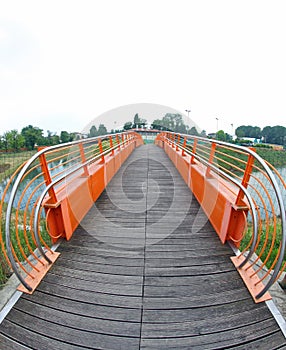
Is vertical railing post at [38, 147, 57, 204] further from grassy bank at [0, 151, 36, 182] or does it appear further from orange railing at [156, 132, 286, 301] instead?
grassy bank at [0, 151, 36, 182]

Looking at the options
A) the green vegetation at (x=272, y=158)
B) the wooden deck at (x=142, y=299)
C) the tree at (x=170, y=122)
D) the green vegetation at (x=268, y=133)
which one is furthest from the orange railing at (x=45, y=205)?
the green vegetation at (x=268, y=133)

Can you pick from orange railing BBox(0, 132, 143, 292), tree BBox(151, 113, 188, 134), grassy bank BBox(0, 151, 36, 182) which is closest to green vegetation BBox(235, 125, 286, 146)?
tree BBox(151, 113, 188, 134)

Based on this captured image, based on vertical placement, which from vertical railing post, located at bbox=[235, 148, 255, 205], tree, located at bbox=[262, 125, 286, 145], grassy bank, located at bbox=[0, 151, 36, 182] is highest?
vertical railing post, located at bbox=[235, 148, 255, 205]

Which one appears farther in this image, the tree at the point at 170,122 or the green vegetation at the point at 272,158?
the tree at the point at 170,122

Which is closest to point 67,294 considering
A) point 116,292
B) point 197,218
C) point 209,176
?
point 116,292

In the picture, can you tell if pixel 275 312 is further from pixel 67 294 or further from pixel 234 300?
pixel 67 294

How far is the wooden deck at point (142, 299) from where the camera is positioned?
5.31ft

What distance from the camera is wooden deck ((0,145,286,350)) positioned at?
162 centimetres

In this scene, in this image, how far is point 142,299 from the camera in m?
1.92

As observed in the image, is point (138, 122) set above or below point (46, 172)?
above

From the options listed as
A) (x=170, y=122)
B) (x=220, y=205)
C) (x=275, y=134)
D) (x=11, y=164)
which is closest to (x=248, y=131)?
(x=275, y=134)

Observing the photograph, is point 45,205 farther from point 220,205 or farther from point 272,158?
point 272,158

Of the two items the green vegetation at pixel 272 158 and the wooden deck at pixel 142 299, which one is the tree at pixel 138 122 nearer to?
the green vegetation at pixel 272 158

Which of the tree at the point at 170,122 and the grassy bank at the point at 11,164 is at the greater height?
the tree at the point at 170,122
